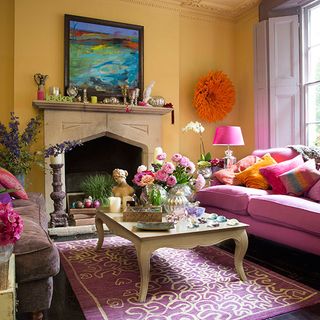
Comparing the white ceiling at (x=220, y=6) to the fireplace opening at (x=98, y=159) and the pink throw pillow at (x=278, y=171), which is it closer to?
the fireplace opening at (x=98, y=159)

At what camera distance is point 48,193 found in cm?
409

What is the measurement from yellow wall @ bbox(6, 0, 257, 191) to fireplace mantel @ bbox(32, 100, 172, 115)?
0.70 feet

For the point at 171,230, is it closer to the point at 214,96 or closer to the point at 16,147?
the point at 16,147

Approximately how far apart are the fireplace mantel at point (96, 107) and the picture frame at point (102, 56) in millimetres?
223

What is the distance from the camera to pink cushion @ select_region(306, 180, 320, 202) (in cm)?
276

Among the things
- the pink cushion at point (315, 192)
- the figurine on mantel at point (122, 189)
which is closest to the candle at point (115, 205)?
the figurine on mantel at point (122, 189)

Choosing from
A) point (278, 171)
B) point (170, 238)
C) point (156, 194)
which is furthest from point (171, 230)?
point (278, 171)

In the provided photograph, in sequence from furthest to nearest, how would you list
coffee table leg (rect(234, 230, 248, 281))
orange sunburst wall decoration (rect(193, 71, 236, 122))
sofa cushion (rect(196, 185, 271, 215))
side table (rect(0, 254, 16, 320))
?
orange sunburst wall decoration (rect(193, 71, 236, 122)), sofa cushion (rect(196, 185, 271, 215)), coffee table leg (rect(234, 230, 248, 281)), side table (rect(0, 254, 16, 320))

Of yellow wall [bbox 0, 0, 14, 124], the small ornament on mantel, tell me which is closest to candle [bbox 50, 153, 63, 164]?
the small ornament on mantel

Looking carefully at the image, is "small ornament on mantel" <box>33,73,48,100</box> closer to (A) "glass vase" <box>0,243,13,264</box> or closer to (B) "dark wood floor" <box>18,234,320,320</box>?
(B) "dark wood floor" <box>18,234,320,320</box>

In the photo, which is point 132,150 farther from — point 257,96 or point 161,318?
point 161,318

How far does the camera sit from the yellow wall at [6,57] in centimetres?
411

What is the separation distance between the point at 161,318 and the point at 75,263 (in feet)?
3.48

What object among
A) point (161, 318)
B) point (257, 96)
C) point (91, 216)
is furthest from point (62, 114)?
point (161, 318)
